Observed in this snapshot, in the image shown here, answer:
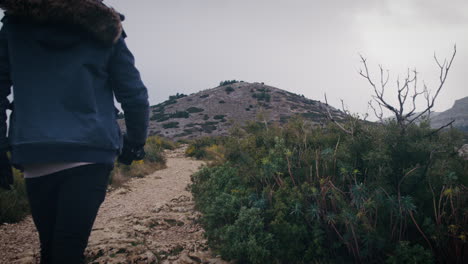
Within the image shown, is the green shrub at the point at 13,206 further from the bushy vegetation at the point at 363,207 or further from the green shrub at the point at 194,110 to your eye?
the green shrub at the point at 194,110

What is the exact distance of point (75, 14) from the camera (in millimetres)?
1419

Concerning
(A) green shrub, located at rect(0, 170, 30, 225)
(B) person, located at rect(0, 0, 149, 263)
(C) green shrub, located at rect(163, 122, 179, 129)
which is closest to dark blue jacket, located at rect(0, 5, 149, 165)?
(B) person, located at rect(0, 0, 149, 263)

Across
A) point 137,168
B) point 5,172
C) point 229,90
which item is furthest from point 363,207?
point 229,90

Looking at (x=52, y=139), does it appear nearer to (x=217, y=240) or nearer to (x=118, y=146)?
(x=118, y=146)

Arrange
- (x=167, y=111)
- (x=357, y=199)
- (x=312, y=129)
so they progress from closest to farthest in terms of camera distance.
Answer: (x=357, y=199) < (x=312, y=129) < (x=167, y=111)

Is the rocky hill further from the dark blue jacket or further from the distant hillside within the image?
the distant hillside

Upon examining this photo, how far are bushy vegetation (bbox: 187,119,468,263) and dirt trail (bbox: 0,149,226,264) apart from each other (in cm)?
43

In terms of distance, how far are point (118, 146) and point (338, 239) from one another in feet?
6.78

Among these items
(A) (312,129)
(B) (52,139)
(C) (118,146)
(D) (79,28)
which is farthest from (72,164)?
(A) (312,129)

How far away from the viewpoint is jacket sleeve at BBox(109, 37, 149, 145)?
162cm

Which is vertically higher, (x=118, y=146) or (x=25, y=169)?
(x=118, y=146)

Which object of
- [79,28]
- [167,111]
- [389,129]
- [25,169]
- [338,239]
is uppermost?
[167,111]

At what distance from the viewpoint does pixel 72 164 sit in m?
1.37

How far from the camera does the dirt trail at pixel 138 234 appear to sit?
2930 mm
